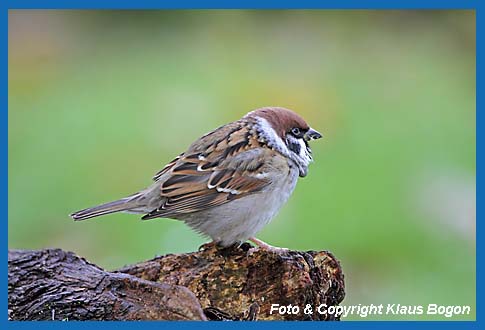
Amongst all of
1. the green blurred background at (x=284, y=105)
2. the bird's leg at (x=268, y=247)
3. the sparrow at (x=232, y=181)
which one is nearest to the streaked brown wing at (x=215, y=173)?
the sparrow at (x=232, y=181)

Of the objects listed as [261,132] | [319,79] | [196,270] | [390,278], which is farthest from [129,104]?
[196,270]

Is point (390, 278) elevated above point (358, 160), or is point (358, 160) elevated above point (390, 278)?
point (358, 160)

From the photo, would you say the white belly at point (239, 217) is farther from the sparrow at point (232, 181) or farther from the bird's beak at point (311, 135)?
the bird's beak at point (311, 135)

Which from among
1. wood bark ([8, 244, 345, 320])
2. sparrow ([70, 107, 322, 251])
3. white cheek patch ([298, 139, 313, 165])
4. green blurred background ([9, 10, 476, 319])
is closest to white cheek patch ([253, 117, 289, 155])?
sparrow ([70, 107, 322, 251])

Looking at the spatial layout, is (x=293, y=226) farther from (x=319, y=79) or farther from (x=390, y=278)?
(x=319, y=79)

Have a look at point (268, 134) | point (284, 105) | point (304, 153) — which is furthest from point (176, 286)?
point (284, 105)

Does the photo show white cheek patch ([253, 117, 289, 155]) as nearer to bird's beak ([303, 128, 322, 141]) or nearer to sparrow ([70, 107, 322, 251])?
sparrow ([70, 107, 322, 251])

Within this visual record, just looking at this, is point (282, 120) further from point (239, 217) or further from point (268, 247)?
point (268, 247)
